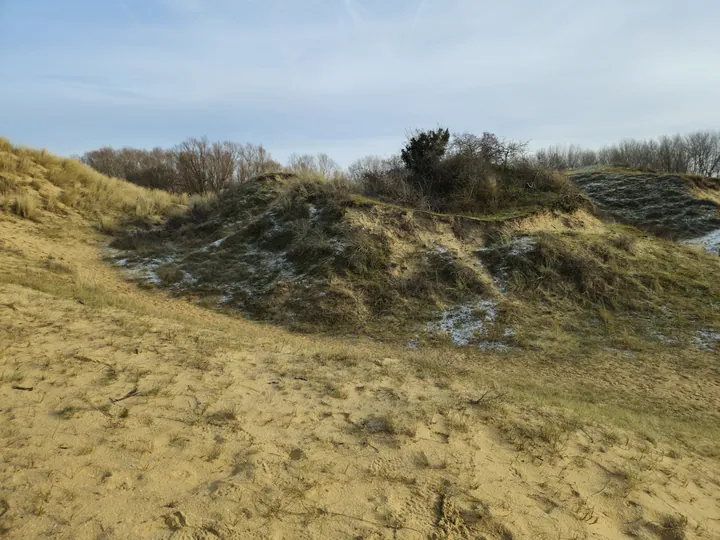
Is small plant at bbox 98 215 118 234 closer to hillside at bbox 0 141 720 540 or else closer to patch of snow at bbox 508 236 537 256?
hillside at bbox 0 141 720 540

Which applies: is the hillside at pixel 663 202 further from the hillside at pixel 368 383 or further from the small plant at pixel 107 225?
the small plant at pixel 107 225

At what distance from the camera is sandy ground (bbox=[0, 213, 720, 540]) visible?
119 inches

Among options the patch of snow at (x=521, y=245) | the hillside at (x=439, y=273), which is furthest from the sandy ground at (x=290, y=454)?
the patch of snow at (x=521, y=245)

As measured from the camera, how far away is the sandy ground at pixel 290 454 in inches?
119

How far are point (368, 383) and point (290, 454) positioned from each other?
223cm

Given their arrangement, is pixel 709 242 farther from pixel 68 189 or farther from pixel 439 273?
pixel 68 189

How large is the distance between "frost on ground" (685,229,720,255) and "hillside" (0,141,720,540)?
431cm

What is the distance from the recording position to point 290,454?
3.86 m

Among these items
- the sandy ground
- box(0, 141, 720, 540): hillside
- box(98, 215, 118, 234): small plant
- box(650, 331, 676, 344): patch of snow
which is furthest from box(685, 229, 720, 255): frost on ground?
box(98, 215, 118, 234): small plant

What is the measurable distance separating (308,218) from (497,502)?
1314 cm

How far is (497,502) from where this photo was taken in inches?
137

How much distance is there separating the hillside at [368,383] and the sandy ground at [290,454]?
2 centimetres

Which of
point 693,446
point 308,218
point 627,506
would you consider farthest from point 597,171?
point 627,506

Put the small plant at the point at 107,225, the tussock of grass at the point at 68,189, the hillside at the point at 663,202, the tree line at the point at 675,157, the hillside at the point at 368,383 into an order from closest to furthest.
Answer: the hillside at the point at 368,383, the tussock of grass at the point at 68,189, the small plant at the point at 107,225, the hillside at the point at 663,202, the tree line at the point at 675,157
